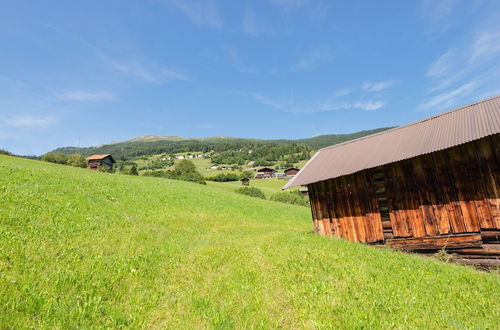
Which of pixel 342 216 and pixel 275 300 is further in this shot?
pixel 342 216

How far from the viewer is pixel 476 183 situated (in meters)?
12.0

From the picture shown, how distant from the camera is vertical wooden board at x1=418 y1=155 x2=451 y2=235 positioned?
12667 millimetres

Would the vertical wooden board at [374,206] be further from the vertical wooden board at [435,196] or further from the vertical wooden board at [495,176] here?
the vertical wooden board at [495,176]

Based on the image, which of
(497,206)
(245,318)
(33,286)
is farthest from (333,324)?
(497,206)

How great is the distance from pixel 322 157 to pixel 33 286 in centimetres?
1795

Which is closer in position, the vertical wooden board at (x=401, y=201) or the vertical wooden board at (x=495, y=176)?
the vertical wooden board at (x=495, y=176)

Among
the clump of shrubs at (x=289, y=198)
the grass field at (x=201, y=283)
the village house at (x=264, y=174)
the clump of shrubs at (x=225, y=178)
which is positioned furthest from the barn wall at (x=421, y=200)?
the village house at (x=264, y=174)

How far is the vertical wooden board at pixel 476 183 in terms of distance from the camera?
11742 mm

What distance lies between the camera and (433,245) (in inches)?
509

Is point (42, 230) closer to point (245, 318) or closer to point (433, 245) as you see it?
point (245, 318)

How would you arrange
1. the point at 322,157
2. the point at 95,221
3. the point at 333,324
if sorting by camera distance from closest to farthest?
the point at 333,324, the point at 95,221, the point at 322,157

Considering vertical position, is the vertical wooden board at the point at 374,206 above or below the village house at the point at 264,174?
below

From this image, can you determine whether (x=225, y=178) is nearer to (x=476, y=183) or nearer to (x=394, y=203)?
(x=394, y=203)

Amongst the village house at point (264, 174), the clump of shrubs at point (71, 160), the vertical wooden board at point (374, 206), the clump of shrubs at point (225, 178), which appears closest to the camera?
the vertical wooden board at point (374, 206)
